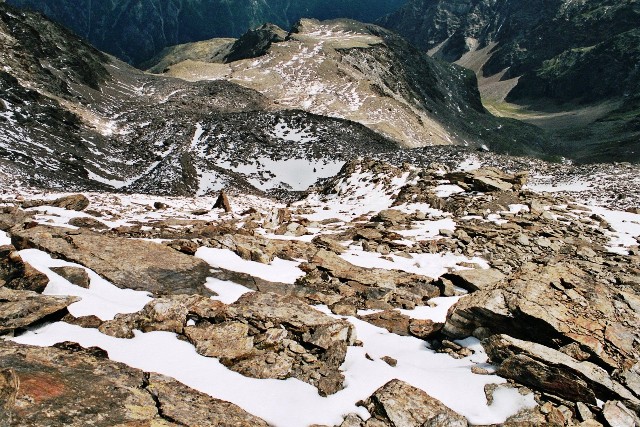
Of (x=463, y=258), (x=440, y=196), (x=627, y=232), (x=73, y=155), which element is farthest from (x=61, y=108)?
(x=627, y=232)

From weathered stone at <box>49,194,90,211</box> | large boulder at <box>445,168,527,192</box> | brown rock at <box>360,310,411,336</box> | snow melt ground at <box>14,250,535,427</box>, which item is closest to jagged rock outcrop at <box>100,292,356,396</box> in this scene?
snow melt ground at <box>14,250,535,427</box>

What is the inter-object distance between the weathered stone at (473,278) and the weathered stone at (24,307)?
938 centimetres

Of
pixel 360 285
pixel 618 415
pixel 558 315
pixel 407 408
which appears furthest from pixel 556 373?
pixel 360 285

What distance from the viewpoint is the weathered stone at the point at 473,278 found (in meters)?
11.1

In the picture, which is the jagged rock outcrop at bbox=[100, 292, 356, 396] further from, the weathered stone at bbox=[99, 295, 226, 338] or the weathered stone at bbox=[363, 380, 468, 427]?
the weathered stone at bbox=[363, 380, 468, 427]

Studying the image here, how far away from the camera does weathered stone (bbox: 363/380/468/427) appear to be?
5590mm

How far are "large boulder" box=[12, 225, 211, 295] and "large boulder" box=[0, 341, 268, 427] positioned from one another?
3101mm

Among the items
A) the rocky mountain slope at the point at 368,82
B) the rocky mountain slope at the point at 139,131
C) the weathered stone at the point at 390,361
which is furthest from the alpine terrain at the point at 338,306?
the rocky mountain slope at the point at 368,82

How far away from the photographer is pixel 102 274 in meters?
8.78

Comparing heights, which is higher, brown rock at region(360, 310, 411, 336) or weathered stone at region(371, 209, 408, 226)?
brown rock at region(360, 310, 411, 336)

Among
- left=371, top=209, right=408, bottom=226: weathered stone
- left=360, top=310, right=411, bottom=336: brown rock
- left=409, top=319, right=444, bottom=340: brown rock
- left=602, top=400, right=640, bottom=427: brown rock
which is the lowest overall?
left=371, top=209, right=408, bottom=226: weathered stone

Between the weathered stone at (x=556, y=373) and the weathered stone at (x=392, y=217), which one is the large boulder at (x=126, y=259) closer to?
the weathered stone at (x=556, y=373)

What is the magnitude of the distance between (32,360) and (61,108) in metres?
51.7

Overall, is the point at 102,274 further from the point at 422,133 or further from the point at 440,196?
the point at 422,133
